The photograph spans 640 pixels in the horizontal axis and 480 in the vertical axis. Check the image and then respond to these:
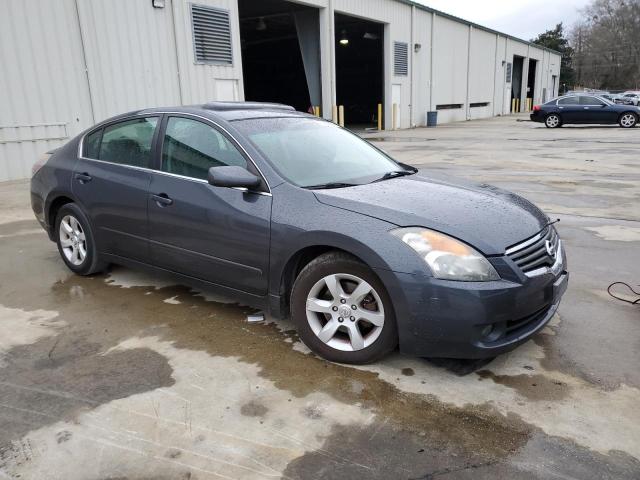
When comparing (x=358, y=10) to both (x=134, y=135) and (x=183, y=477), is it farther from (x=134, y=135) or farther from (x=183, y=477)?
(x=183, y=477)

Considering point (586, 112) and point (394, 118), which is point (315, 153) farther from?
point (586, 112)

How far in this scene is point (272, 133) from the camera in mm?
3879

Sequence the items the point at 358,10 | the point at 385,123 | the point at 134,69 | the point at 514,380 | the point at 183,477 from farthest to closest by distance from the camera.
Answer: the point at 385,123 → the point at 358,10 → the point at 134,69 → the point at 514,380 → the point at 183,477

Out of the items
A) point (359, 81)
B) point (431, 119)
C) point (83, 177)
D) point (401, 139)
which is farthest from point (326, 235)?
point (359, 81)

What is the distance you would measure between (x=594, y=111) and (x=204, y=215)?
80.6 ft

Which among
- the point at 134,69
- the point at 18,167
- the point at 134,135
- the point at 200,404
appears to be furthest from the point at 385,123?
the point at 200,404

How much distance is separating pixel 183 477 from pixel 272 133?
2.40 m

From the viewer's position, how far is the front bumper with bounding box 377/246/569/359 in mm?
2789

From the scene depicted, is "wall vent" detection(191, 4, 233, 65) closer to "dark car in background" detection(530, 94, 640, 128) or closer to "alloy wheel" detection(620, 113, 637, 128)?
"dark car in background" detection(530, 94, 640, 128)

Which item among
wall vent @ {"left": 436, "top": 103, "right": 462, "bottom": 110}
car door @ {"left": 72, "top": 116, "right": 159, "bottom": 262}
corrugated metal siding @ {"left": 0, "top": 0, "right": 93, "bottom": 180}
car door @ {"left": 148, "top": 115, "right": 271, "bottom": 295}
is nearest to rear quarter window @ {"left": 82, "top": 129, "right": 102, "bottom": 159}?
car door @ {"left": 72, "top": 116, "right": 159, "bottom": 262}

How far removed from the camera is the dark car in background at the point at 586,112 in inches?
912

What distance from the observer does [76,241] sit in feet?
15.8

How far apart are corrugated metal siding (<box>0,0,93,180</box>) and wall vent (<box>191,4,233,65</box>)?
11.4 feet

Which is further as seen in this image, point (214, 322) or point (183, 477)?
point (214, 322)
